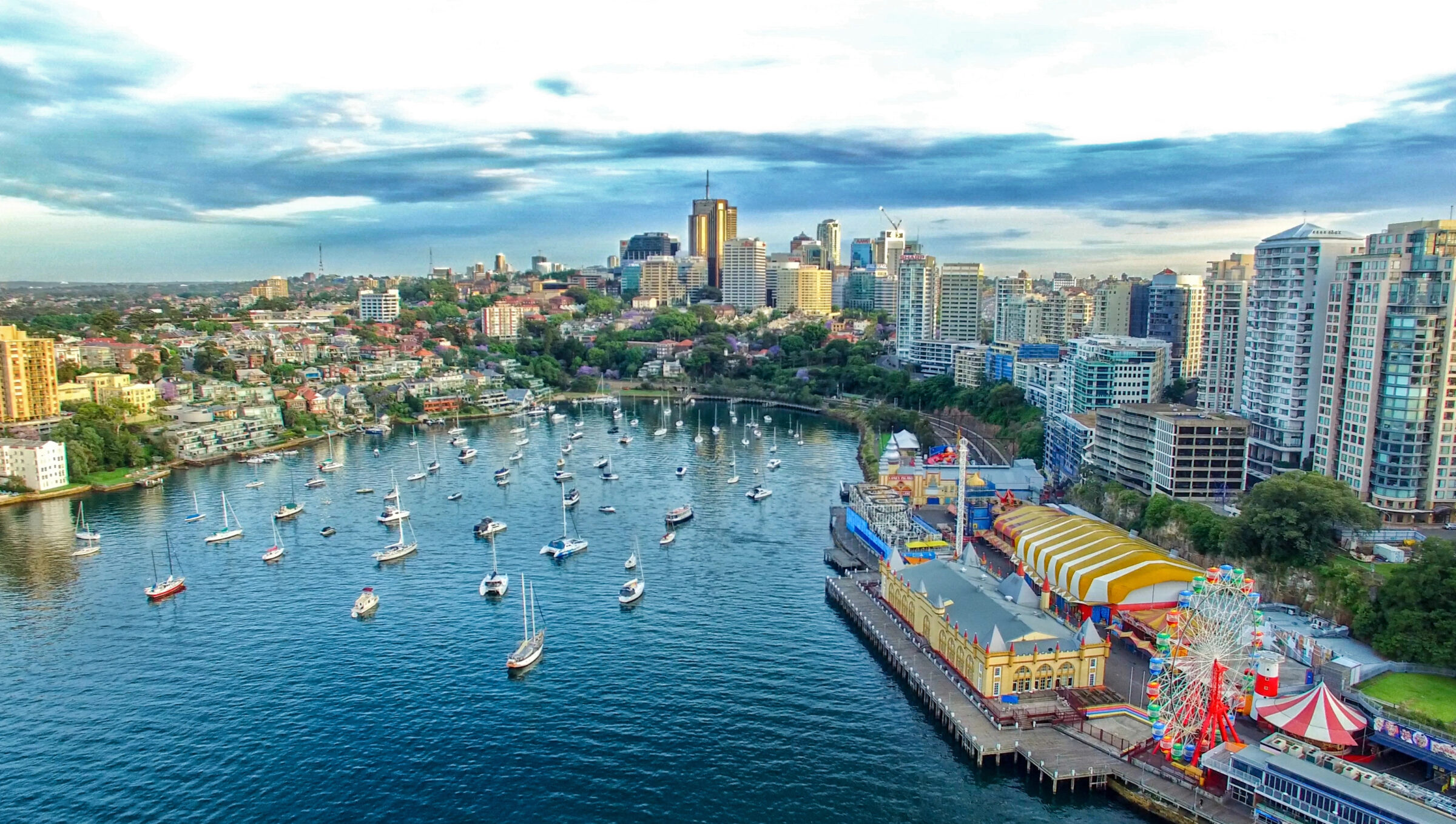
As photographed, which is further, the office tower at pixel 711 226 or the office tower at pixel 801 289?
the office tower at pixel 711 226

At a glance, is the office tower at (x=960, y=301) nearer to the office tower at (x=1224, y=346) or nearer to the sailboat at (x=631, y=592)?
the office tower at (x=1224, y=346)

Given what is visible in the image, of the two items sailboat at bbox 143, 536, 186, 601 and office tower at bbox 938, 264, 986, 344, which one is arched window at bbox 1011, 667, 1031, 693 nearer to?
sailboat at bbox 143, 536, 186, 601

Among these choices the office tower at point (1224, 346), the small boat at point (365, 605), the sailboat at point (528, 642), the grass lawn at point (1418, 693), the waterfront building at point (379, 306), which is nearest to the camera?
the grass lawn at point (1418, 693)

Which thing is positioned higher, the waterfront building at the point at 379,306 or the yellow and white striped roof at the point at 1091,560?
the waterfront building at the point at 379,306

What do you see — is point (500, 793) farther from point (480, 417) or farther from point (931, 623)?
point (480, 417)

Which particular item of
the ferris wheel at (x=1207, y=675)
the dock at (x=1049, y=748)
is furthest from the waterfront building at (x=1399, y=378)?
the dock at (x=1049, y=748)
